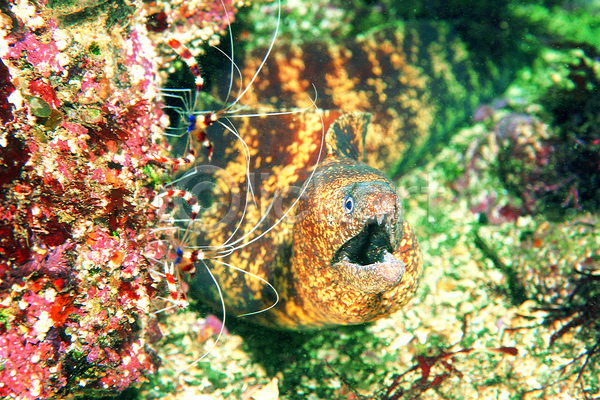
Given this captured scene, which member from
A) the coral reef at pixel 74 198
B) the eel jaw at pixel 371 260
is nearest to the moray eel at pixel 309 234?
the eel jaw at pixel 371 260

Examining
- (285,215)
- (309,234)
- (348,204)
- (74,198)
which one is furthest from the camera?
(285,215)

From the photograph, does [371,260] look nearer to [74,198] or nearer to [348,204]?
[348,204]

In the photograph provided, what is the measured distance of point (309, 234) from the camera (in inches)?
83.7

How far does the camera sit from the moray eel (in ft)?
6.24

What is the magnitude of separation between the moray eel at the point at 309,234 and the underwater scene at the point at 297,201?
0.02m

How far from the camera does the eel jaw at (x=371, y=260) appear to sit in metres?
1.83

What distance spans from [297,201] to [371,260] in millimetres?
649

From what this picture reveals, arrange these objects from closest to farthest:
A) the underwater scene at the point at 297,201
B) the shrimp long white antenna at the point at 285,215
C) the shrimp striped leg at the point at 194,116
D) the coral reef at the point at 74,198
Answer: the coral reef at the point at 74,198
the underwater scene at the point at 297,201
the shrimp striped leg at the point at 194,116
the shrimp long white antenna at the point at 285,215

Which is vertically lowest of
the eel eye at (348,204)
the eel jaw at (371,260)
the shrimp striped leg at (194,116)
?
the eel jaw at (371,260)

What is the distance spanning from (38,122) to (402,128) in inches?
128

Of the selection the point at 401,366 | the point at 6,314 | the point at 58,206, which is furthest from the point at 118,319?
the point at 401,366

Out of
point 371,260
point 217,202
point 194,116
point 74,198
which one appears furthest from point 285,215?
point 74,198

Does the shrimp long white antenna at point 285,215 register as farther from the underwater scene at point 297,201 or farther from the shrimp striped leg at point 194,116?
the shrimp striped leg at point 194,116

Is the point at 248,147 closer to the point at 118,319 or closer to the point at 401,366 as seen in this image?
the point at 118,319
